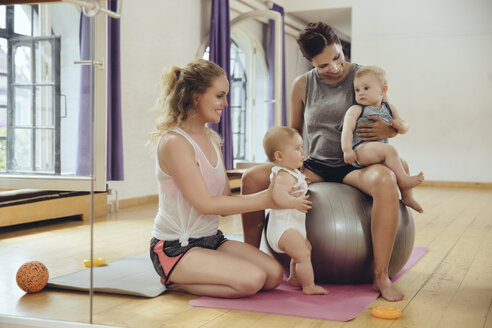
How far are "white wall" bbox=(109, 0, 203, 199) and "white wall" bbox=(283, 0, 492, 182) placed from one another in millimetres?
1407

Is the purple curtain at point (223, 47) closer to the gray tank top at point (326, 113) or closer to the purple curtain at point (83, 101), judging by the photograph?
the purple curtain at point (83, 101)

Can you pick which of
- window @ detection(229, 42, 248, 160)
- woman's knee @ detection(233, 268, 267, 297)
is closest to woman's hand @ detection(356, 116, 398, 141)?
woman's knee @ detection(233, 268, 267, 297)

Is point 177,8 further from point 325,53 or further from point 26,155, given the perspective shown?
point 325,53

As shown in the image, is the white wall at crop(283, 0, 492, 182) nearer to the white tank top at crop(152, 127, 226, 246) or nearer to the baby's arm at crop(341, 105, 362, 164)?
the baby's arm at crop(341, 105, 362, 164)

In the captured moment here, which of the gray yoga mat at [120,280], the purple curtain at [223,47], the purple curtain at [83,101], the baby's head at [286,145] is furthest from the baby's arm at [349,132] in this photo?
the purple curtain at [223,47]

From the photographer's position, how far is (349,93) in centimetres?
246

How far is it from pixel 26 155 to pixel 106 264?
848 mm

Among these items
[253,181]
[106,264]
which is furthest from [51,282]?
[253,181]

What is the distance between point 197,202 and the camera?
6.53ft

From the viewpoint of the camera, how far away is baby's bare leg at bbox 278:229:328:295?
2.12 metres

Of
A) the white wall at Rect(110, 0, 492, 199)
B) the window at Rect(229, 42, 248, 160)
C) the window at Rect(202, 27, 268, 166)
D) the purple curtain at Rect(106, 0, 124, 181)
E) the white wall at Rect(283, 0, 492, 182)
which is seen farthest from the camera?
the window at Rect(229, 42, 248, 160)

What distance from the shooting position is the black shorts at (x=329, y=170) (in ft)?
7.98

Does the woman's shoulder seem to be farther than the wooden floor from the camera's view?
Yes

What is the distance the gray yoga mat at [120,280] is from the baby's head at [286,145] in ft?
2.14
